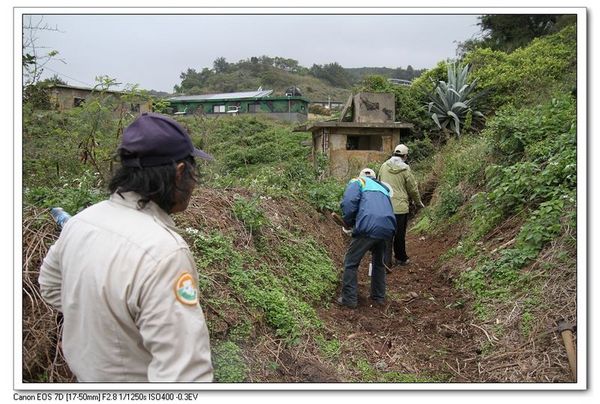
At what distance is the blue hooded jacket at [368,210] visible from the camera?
19.1ft

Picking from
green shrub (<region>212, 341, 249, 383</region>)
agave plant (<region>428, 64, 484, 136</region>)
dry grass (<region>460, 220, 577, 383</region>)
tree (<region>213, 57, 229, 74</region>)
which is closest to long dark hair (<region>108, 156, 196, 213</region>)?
green shrub (<region>212, 341, 249, 383</region>)

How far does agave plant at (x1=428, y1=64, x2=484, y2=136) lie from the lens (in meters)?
13.8

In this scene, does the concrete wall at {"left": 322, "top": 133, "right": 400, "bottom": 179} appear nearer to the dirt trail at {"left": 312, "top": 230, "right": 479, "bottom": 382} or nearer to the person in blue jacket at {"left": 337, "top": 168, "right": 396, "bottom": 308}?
the dirt trail at {"left": 312, "top": 230, "right": 479, "bottom": 382}

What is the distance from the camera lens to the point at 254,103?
3409cm

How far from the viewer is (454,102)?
1415 cm

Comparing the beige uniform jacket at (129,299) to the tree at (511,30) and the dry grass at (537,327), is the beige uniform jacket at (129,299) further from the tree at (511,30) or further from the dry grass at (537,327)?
the tree at (511,30)

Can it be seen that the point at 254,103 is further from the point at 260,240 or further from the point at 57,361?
the point at 57,361

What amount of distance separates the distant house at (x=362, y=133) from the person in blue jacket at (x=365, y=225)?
7104mm

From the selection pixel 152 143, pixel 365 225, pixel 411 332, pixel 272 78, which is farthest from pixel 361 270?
pixel 272 78

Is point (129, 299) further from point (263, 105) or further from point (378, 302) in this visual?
point (263, 105)

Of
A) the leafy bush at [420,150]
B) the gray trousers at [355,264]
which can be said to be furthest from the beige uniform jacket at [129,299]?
the leafy bush at [420,150]

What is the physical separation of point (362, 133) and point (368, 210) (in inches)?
321

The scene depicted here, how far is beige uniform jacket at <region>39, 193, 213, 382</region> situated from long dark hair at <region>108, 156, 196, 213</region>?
3cm
